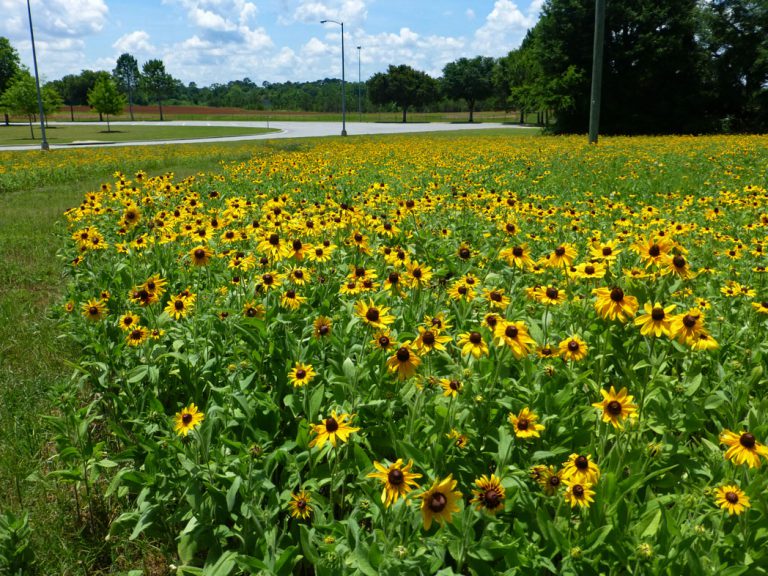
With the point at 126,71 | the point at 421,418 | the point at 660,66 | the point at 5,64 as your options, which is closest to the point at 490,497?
the point at 421,418

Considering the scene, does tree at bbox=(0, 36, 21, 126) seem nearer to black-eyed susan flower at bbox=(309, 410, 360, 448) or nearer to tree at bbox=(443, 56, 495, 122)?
tree at bbox=(443, 56, 495, 122)

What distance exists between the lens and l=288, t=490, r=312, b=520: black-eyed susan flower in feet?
7.00

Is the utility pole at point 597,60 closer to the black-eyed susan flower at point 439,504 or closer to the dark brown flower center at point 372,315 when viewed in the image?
the dark brown flower center at point 372,315

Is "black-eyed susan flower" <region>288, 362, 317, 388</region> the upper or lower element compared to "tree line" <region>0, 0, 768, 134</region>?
lower

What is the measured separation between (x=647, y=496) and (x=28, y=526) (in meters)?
2.62

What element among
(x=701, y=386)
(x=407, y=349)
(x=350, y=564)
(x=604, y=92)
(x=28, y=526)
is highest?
(x=604, y=92)

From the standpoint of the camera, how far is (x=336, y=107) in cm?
11388

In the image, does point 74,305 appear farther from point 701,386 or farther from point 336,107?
point 336,107

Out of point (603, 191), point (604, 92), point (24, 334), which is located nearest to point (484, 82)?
point (604, 92)

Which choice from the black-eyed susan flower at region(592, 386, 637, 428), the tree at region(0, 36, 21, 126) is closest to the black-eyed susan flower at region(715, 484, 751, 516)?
the black-eyed susan flower at region(592, 386, 637, 428)

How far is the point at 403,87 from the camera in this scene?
86.4 metres

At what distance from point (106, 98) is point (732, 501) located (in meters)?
71.9

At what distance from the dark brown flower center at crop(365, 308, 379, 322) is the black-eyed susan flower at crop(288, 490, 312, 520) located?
2.53 feet

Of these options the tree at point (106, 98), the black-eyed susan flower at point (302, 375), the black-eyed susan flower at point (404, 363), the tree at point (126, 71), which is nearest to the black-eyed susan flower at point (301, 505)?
the black-eyed susan flower at point (302, 375)
